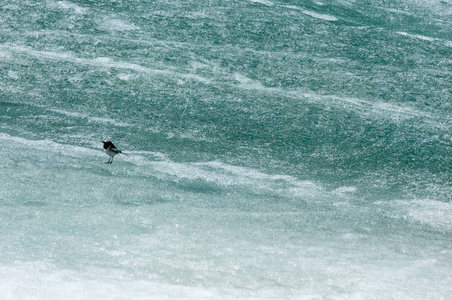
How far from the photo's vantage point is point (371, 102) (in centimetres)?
468

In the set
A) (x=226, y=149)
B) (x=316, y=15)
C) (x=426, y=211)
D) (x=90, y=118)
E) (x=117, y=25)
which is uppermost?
(x=316, y=15)

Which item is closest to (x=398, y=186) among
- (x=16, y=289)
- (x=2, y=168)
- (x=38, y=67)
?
(x=16, y=289)

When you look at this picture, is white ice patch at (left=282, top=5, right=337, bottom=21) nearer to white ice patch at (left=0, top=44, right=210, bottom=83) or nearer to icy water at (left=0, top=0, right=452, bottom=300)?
icy water at (left=0, top=0, right=452, bottom=300)

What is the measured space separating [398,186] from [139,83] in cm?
244

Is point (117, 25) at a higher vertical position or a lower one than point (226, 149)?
higher

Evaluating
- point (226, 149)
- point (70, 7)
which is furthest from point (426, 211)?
point (70, 7)

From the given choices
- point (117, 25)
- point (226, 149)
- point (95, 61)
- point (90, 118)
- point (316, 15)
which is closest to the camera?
point (226, 149)

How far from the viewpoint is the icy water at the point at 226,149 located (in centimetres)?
293

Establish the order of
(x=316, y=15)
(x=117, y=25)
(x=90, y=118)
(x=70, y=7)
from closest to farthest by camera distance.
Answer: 1. (x=90, y=118)
2. (x=117, y=25)
3. (x=70, y=7)
4. (x=316, y=15)

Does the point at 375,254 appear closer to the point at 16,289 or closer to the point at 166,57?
the point at 16,289

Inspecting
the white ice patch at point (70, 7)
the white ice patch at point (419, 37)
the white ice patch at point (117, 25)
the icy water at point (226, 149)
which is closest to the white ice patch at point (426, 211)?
the icy water at point (226, 149)

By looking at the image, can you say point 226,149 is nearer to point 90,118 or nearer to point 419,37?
point 90,118

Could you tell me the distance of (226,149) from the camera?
411 cm

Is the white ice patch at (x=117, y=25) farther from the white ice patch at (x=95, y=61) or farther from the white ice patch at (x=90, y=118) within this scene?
A: the white ice patch at (x=90, y=118)
